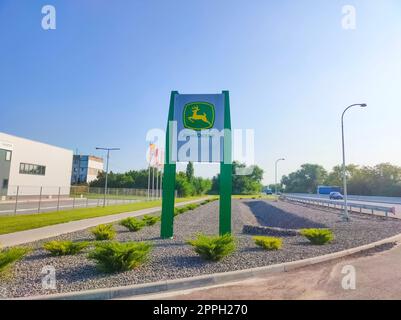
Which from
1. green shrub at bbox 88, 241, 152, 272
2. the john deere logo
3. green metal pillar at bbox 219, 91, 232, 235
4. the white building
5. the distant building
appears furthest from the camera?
the distant building

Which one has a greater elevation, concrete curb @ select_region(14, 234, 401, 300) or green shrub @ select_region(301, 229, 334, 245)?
green shrub @ select_region(301, 229, 334, 245)

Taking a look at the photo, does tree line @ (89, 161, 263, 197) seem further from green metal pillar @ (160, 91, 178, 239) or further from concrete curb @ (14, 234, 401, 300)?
concrete curb @ (14, 234, 401, 300)

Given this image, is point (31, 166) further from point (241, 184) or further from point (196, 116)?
point (241, 184)

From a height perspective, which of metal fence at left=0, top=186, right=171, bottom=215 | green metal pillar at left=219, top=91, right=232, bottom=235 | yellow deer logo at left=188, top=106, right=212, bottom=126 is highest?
yellow deer logo at left=188, top=106, right=212, bottom=126

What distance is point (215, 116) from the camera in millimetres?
11062

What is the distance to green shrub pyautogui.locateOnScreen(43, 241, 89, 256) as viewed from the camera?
24.7ft

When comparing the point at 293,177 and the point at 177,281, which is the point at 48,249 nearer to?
the point at 177,281

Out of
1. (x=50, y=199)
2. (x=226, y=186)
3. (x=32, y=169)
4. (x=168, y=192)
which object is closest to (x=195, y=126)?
(x=226, y=186)

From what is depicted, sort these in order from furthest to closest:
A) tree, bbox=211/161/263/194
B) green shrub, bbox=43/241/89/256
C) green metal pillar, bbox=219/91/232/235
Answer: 1. tree, bbox=211/161/263/194
2. green metal pillar, bbox=219/91/232/235
3. green shrub, bbox=43/241/89/256

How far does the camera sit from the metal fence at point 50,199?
928 inches

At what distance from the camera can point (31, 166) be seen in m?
37.9

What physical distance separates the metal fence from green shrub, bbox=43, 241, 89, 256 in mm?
13487

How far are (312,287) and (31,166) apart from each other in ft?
136

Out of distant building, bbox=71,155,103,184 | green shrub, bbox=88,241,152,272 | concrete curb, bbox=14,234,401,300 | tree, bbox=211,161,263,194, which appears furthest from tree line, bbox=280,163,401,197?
distant building, bbox=71,155,103,184
